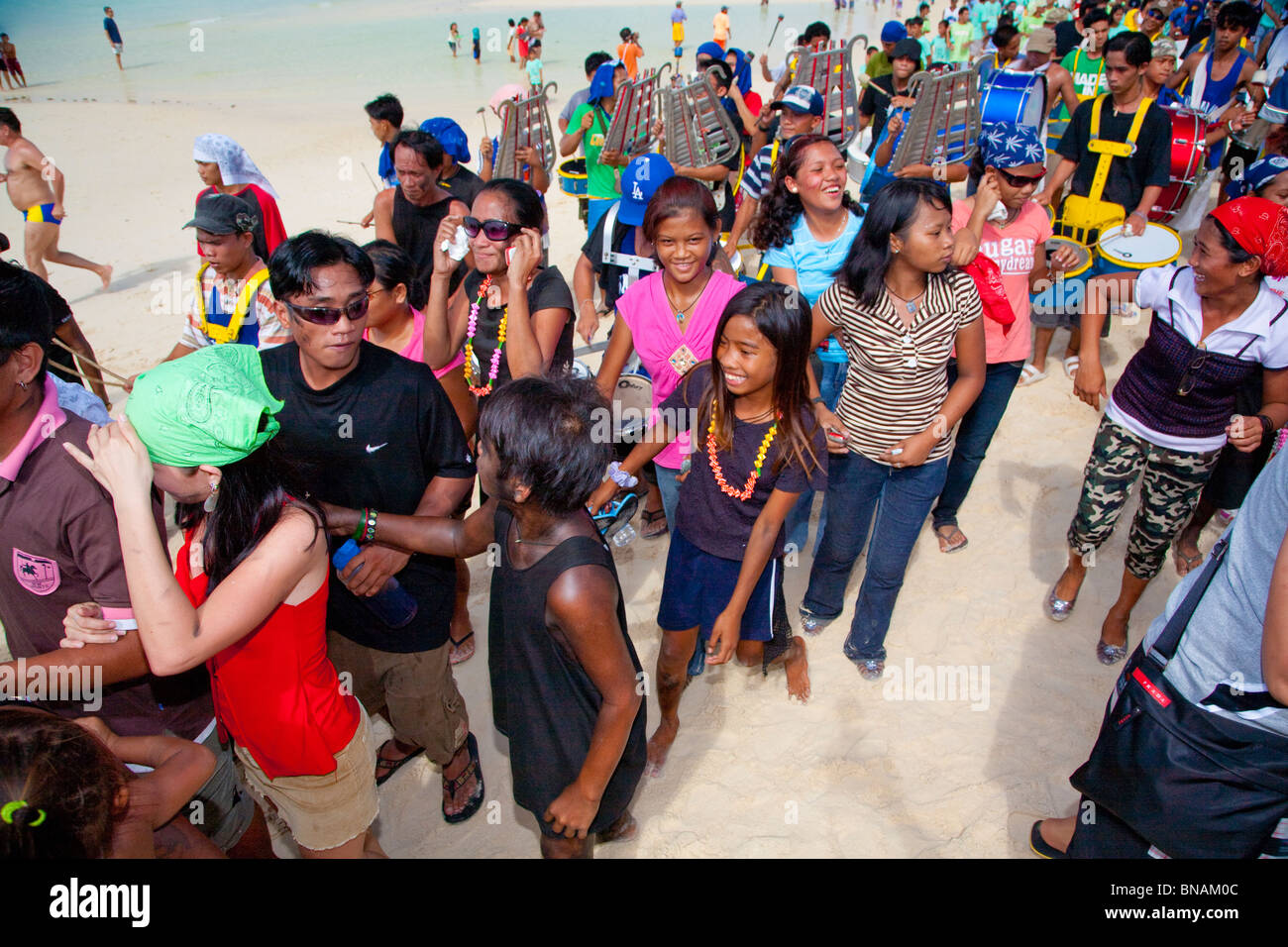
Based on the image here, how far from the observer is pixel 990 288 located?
145 inches

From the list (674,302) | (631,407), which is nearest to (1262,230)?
(674,302)

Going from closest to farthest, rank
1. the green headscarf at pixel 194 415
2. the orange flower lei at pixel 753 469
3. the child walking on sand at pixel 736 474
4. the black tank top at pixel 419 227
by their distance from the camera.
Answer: the green headscarf at pixel 194 415, the child walking on sand at pixel 736 474, the orange flower lei at pixel 753 469, the black tank top at pixel 419 227

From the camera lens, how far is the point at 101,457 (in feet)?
5.74

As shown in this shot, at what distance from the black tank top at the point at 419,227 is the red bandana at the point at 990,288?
3.00 meters

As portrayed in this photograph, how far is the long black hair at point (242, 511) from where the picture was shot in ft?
6.24

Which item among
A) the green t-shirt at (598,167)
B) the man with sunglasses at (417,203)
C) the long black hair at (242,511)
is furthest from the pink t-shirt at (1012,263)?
the long black hair at (242,511)

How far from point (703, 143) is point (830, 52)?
45.7 inches

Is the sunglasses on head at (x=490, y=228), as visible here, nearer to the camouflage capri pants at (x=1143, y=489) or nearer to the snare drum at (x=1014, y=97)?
the camouflage capri pants at (x=1143, y=489)

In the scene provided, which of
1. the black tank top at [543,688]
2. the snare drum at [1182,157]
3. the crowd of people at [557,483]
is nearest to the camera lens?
A: the crowd of people at [557,483]

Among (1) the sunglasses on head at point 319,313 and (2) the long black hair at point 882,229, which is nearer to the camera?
(1) the sunglasses on head at point 319,313

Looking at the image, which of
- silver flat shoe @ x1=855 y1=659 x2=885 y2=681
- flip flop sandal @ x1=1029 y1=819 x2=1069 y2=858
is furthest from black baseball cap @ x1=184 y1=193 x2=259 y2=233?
flip flop sandal @ x1=1029 y1=819 x2=1069 y2=858

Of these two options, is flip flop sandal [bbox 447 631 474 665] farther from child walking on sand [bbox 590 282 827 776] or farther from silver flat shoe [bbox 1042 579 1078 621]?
silver flat shoe [bbox 1042 579 1078 621]

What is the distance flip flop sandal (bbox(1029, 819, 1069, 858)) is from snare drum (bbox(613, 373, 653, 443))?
214 centimetres

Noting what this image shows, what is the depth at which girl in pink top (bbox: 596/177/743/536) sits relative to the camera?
323 centimetres
